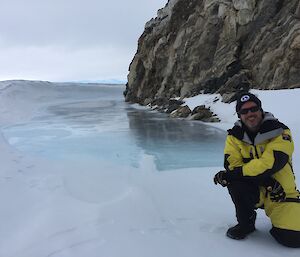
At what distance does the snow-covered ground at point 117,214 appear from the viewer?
3.11 metres

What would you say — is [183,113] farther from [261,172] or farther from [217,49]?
[261,172]

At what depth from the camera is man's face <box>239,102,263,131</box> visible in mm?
3055

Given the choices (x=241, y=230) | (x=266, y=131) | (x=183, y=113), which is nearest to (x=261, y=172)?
(x=266, y=131)

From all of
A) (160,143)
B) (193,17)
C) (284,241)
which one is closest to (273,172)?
(284,241)

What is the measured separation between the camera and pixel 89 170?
6113 mm

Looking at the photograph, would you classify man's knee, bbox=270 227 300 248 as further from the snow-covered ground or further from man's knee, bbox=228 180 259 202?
man's knee, bbox=228 180 259 202

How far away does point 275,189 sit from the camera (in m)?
3.00

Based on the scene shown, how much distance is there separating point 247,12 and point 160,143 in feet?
40.9

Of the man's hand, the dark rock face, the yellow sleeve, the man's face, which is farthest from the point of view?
the dark rock face

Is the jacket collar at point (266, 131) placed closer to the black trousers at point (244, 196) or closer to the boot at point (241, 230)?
the black trousers at point (244, 196)

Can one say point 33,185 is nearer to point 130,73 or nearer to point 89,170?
point 89,170

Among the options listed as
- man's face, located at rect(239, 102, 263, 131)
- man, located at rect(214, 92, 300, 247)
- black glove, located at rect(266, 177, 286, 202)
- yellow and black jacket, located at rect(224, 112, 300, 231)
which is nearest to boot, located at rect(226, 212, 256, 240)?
man, located at rect(214, 92, 300, 247)

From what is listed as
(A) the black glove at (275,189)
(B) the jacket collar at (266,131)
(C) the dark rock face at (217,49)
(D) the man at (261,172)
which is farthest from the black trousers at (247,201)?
(C) the dark rock face at (217,49)

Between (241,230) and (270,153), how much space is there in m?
0.72
